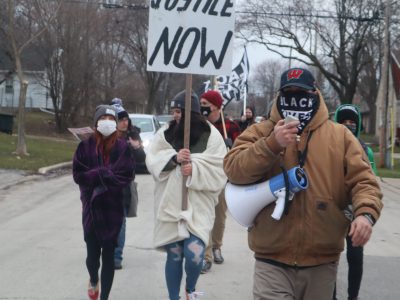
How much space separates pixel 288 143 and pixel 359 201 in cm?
48

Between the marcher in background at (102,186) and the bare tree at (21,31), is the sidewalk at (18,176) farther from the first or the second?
the marcher in background at (102,186)

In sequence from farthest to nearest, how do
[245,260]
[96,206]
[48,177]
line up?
[48,177]
[245,260]
[96,206]

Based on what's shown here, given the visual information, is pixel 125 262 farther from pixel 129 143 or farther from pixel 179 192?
pixel 179 192

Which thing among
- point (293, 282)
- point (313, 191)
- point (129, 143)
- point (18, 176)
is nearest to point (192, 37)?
point (129, 143)

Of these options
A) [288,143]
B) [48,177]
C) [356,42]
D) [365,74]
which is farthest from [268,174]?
[365,74]

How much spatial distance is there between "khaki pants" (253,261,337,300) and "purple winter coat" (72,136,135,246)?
1944 millimetres

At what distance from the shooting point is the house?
1609 inches

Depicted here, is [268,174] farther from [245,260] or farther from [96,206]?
[245,260]

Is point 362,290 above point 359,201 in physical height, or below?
below

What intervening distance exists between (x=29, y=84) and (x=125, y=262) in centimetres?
4250

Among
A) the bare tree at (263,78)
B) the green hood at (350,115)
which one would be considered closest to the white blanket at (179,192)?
the green hood at (350,115)

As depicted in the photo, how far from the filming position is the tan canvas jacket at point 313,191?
10.7ft

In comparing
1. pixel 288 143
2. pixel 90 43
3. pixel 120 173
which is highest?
pixel 90 43

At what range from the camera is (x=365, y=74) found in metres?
62.8
